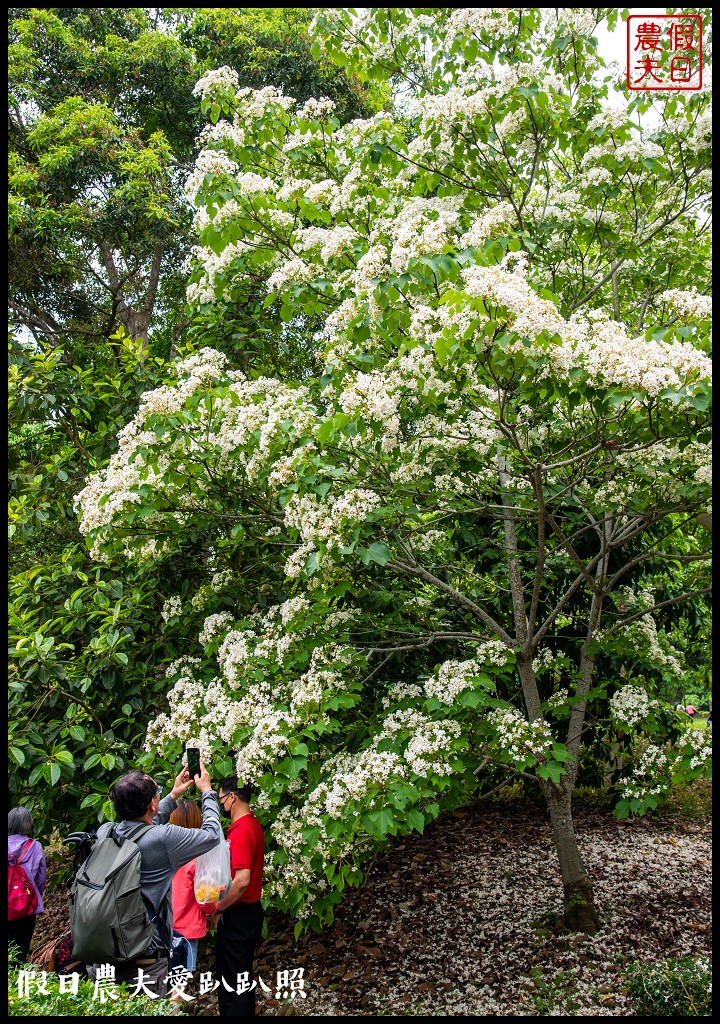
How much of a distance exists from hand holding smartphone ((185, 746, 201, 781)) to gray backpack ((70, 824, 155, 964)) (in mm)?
524

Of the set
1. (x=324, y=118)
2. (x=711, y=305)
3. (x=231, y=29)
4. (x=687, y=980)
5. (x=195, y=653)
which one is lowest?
(x=687, y=980)

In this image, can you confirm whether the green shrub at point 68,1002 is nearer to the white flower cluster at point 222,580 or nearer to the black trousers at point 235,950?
the black trousers at point 235,950

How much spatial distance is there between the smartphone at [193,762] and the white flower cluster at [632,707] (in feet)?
7.79

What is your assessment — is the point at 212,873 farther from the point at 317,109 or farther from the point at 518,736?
the point at 317,109

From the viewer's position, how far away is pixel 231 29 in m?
9.47

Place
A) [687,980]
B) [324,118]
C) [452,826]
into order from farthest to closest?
1. [452,826]
2. [324,118]
3. [687,980]

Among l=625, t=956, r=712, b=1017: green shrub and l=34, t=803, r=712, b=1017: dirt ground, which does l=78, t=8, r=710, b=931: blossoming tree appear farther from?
l=625, t=956, r=712, b=1017: green shrub

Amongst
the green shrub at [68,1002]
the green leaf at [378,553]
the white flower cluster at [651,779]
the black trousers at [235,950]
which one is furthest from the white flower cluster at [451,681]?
the green shrub at [68,1002]

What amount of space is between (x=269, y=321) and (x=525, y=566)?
262 centimetres

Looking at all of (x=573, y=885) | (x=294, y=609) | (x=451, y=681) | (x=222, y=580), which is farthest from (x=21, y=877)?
(x=573, y=885)

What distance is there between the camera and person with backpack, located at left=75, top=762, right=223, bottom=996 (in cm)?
279

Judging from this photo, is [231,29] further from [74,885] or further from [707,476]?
[74,885]

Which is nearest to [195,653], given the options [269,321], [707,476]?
[269,321]

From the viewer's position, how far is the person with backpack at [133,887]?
279 centimetres
